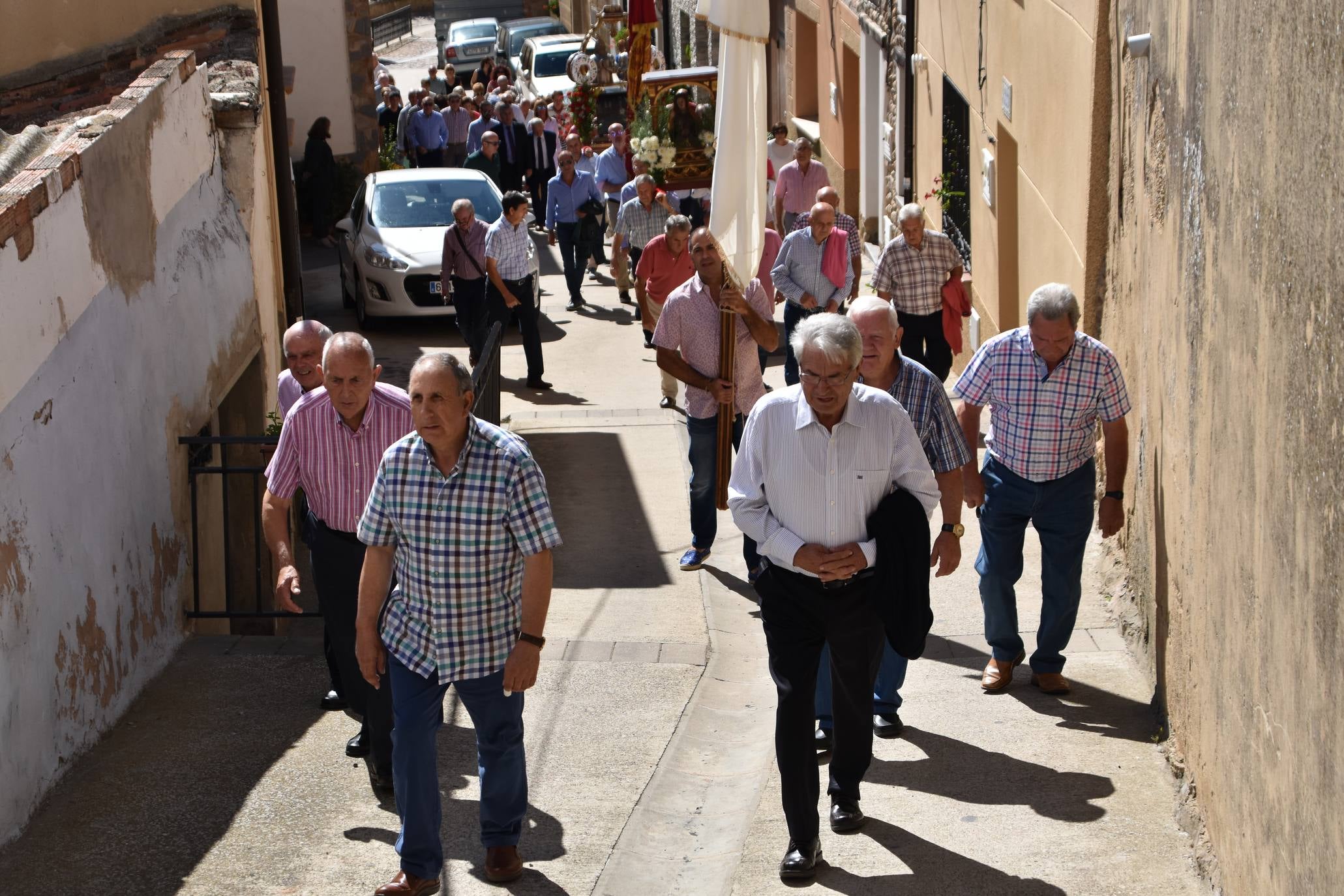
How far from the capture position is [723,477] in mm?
8602

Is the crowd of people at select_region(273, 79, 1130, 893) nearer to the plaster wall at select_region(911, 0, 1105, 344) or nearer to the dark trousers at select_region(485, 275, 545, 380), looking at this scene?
the plaster wall at select_region(911, 0, 1105, 344)

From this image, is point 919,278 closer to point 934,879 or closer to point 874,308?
point 874,308

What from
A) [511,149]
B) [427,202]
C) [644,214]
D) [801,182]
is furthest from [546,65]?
[644,214]

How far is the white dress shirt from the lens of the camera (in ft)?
16.2

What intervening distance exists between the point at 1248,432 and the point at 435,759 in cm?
255

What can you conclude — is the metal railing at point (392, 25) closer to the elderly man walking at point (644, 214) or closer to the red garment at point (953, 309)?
the elderly man walking at point (644, 214)

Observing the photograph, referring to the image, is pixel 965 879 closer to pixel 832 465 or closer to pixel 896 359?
pixel 832 465

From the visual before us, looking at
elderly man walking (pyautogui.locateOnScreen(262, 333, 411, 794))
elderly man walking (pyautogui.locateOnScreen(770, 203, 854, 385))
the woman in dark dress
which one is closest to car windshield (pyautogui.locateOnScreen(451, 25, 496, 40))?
the woman in dark dress

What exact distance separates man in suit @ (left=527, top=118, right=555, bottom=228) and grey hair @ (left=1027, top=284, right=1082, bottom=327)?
57.7 feet

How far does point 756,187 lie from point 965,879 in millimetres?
4276

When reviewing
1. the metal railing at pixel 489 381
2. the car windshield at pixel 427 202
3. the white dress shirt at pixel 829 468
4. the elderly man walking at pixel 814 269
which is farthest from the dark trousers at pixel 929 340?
the car windshield at pixel 427 202

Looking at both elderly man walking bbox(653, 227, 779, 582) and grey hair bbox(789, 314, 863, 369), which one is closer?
grey hair bbox(789, 314, 863, 369)

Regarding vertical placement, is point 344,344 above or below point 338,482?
above

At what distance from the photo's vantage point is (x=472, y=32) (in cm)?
4662
